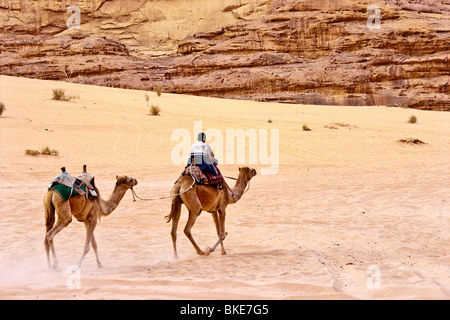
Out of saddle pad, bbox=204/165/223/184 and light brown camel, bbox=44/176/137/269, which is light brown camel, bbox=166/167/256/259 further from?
light brown camel, bbox=44/176/137/269

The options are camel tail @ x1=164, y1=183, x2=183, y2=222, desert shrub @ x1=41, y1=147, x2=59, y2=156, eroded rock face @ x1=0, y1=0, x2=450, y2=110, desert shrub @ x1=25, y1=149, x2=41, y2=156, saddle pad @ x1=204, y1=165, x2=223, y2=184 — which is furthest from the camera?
eroded rock face @ x1=0, y1=0, x2=450, y2=110

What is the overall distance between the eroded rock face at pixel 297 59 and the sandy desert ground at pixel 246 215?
13.9 m

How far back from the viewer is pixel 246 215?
9.97 meters

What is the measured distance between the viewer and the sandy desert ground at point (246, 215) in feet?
17.5

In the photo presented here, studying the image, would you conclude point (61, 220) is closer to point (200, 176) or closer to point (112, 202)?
point (112, 202)

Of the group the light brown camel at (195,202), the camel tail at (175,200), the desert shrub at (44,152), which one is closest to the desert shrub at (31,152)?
the desert shrub at (44,152)

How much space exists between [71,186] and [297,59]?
37.1 meters

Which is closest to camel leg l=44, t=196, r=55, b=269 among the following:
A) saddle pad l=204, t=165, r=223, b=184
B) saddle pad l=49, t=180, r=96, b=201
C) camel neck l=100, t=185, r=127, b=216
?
saddle pad l=49, t=180, r=96, b=201

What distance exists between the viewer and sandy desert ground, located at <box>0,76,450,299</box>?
534 cm

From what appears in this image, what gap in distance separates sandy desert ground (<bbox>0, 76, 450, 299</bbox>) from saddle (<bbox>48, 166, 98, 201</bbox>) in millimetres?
948

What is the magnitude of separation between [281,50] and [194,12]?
1865 centimetres
